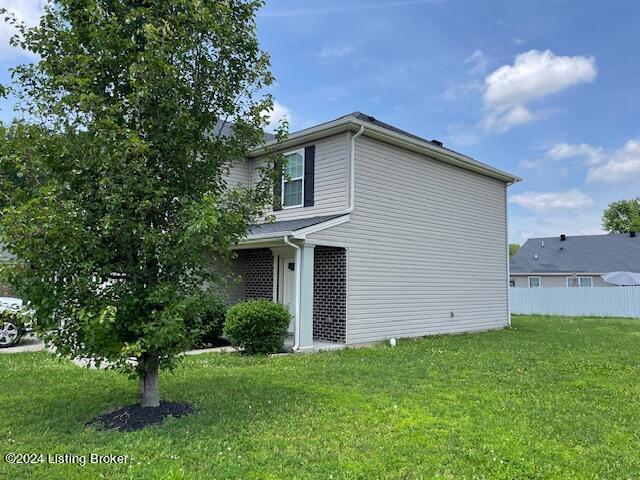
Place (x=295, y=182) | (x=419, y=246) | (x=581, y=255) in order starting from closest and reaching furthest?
(x=295, y=182) < (x=419, y=246) < (x=581, y=255)

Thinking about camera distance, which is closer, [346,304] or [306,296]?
[306,296]

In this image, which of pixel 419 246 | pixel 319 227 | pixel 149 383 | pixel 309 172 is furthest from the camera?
pixel 419 246

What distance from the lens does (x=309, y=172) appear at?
38.8 ft

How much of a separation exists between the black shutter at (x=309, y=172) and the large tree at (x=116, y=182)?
6.41 metres

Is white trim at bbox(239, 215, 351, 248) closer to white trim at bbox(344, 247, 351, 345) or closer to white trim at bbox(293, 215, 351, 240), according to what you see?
white trim at bbox(293, 215, 351, 240)

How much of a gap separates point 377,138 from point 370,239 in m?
2.43

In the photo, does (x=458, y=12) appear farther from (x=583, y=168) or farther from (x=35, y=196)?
(x=583, y=168)

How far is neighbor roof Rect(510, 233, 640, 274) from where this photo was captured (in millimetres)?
28141

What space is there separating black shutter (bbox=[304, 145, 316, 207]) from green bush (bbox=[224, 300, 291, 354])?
3.24 meters

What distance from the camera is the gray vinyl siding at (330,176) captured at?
11055mm

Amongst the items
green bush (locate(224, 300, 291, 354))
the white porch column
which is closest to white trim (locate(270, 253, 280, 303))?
the white porch column

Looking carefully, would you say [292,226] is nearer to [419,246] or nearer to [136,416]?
[419,246]

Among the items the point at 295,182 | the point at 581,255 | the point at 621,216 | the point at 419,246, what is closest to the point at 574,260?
the point at 581,255

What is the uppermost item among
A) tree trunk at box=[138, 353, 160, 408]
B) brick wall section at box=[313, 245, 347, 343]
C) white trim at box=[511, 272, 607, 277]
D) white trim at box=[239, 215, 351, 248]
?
white trim at box=[239, 215, 351, 248]
